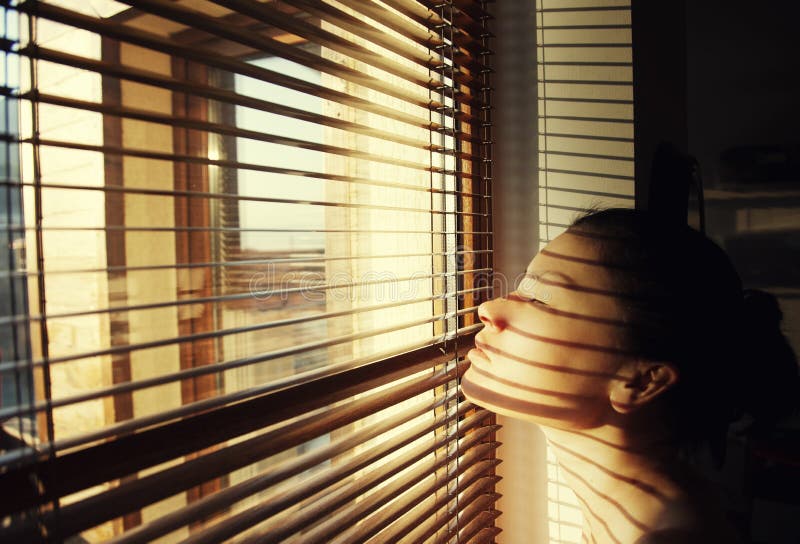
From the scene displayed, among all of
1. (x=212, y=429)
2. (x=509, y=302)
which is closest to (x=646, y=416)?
(x=509, y=302)

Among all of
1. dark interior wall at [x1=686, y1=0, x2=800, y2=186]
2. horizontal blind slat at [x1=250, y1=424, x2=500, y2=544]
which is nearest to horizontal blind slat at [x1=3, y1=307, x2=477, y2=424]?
horizontal blind slat at [x1=250, y1=424, x2=500, y2=544]

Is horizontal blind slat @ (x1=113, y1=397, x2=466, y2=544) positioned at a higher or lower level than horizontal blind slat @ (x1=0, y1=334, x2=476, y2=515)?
lower

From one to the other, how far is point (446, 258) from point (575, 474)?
52 cm

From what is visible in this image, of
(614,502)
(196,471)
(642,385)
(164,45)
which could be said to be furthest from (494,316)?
(164,45)

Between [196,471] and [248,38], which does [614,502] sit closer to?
[196,471]

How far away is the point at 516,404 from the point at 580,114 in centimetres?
81

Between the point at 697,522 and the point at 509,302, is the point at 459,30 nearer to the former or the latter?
the point at 509,302

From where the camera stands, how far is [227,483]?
6.56 feet

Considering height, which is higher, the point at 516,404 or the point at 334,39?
the point at 334,39

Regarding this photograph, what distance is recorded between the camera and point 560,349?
2.84 ft

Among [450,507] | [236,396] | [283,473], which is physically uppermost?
[236,396]

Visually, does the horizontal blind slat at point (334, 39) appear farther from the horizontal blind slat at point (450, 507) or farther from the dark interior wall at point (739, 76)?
the dark interior wall at point (739, 76)

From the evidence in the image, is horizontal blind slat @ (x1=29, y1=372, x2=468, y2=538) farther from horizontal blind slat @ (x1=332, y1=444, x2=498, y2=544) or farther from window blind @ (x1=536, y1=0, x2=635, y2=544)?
window blind @ (x1=536, y1=0, x2=635, y2=544)

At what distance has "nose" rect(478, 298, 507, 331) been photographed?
0.91 metres
